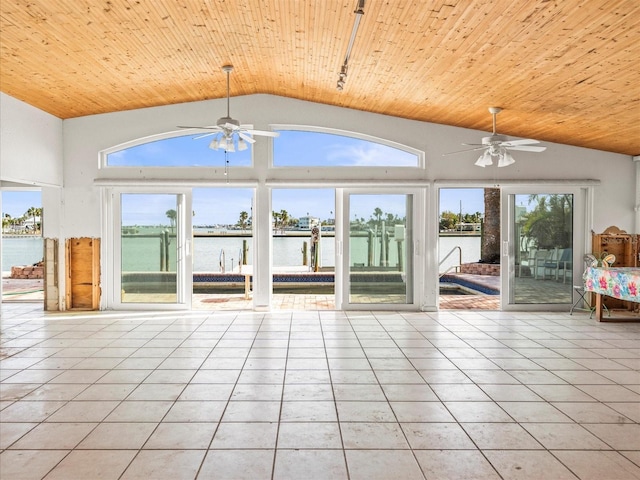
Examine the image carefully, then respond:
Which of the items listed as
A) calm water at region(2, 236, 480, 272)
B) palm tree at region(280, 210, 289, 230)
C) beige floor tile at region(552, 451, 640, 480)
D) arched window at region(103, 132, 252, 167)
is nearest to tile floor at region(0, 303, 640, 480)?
beige floor tile at region(552, 451, 640, 480)

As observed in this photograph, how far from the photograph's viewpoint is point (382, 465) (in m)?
2.35

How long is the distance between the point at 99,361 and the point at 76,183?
3.61 meters

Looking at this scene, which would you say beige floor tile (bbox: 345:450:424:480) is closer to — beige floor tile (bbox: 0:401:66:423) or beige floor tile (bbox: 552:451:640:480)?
beige floor tile (bbox: 552:451:640:480)

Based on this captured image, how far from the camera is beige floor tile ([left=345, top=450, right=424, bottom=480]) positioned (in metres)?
2.25

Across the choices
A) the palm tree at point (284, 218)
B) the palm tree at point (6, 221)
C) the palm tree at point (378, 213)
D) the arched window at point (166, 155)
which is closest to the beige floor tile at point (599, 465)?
the palm tree at point (378, 213)

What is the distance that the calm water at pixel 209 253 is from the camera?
690cm

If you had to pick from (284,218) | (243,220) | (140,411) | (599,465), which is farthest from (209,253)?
(599,465)

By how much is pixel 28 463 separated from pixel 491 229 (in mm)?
12437

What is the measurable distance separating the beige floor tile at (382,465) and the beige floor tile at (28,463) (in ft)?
4.96

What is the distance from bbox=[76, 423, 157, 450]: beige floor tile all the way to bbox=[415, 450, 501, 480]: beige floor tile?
1.55 metres

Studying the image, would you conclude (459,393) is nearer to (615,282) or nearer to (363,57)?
(363,57)

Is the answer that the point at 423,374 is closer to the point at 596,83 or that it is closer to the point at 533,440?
the point at 533,440

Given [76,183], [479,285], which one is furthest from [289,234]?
[76,183]

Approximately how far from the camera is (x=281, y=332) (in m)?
5.41
